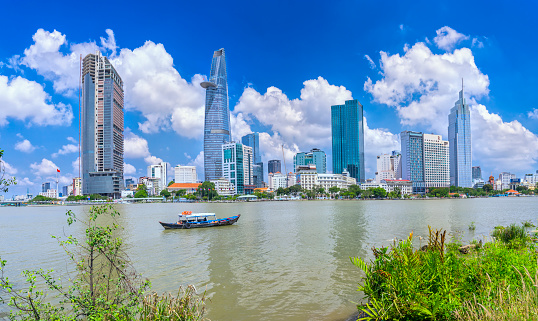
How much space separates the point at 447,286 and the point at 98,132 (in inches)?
7985

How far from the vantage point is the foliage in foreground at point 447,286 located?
5688 millimetres

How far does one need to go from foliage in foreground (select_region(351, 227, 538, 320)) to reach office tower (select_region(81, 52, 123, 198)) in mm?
194922

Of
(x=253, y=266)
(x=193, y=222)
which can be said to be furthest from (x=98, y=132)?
(x=253, y=266)

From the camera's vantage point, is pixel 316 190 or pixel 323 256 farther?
pixel 316 190

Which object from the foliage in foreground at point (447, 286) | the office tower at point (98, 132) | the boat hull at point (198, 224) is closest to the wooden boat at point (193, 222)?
the boat hull at point (198, 224)

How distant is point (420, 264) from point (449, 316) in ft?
4.23

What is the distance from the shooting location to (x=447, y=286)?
623 centimetres

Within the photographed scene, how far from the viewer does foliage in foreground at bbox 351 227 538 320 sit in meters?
5.69

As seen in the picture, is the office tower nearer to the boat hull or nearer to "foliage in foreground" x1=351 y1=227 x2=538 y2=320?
the boat hull

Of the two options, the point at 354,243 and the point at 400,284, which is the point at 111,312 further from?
the point at 354,243

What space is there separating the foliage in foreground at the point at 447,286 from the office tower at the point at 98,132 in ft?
640

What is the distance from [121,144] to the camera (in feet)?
655

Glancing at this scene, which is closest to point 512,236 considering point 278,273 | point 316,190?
point 278,273

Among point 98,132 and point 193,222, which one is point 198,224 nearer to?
point 193,222
